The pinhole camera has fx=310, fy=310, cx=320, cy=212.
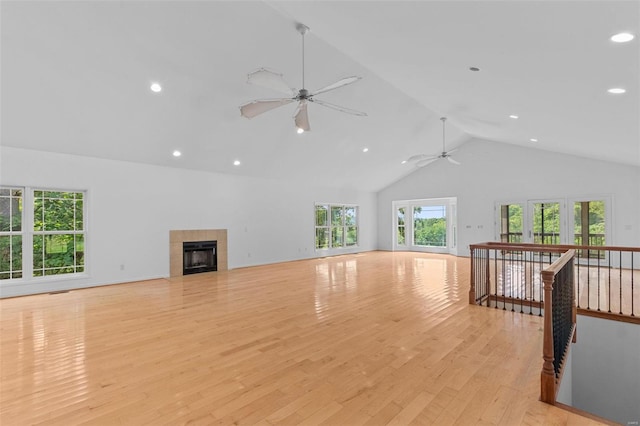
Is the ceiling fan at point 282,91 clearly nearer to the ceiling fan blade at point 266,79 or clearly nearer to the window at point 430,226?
the ceiling fan blade at point 266,79

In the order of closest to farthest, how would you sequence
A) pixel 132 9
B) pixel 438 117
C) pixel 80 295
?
pixel 132 9
pixel 80 295
pixel 438 117

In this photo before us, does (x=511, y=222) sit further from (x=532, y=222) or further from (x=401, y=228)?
(x=401, y=228)

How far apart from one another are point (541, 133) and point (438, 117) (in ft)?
8.09

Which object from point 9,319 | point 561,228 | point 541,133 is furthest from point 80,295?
point 561,228

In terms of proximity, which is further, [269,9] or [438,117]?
[438,117]

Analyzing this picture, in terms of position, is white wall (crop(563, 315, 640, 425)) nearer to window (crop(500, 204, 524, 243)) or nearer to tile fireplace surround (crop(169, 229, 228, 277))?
window (crop(500, 204, 524, 243))

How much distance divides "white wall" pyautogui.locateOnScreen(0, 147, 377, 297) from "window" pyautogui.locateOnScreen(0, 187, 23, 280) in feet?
0.81

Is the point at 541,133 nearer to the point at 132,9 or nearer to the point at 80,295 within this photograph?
the point at 132,9

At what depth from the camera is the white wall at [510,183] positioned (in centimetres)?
763

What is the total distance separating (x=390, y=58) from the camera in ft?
13.6

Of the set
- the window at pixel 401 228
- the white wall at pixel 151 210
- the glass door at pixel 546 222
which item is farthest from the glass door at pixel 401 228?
the white wall at pixel 151 210

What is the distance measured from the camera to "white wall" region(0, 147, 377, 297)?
582cm

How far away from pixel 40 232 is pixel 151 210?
1917 millimetres

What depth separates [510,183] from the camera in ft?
31.1
